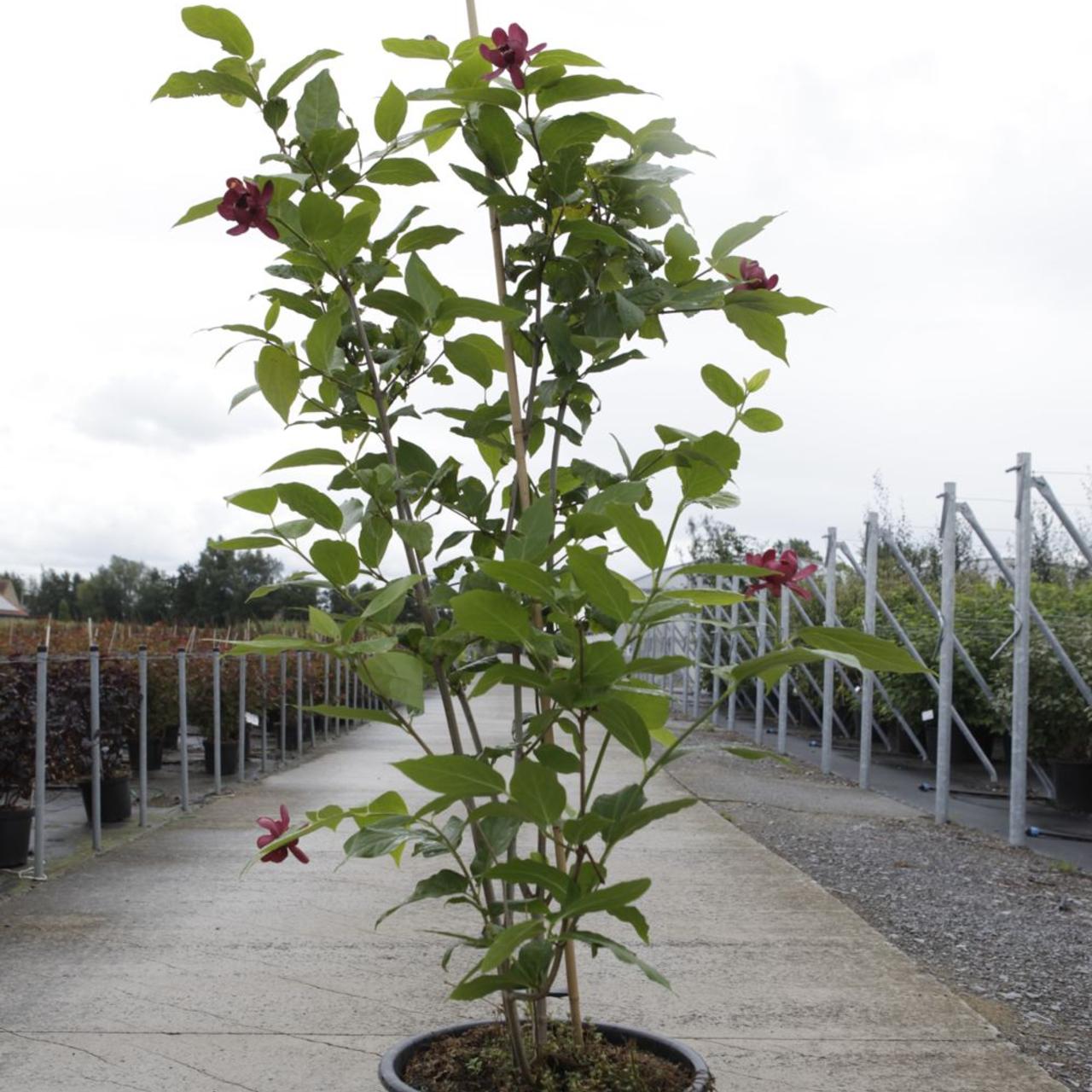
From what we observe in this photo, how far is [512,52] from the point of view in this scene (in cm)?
165

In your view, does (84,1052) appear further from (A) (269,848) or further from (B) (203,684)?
(B) (203,684)

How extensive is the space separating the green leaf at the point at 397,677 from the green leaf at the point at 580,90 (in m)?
0.76

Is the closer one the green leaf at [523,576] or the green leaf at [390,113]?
the green leaf at [523,576]

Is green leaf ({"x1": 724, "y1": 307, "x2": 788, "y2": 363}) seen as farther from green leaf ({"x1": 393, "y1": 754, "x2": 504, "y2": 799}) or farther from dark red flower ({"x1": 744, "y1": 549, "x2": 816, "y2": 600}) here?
green leaf ({"x1": 393, "y1": 754, "x2": 504, "y2": 799})

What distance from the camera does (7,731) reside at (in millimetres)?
5992

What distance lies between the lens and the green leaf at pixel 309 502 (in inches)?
66.7

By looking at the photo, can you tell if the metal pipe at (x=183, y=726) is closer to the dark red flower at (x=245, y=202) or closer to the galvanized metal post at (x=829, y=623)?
the galvanized metal post at (x=829, y=623)

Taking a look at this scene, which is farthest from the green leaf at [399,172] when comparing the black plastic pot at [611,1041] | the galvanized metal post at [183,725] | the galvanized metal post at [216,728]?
the galvanized metal post at [183,725]

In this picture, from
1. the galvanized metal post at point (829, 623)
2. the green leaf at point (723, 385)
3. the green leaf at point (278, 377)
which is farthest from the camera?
the galvanized metal post at point (829, 623)


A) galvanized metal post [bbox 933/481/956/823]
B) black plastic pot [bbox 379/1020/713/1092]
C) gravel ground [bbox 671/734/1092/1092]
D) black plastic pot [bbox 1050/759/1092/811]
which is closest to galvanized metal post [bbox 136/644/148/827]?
gravel ground [bbox 671/734/1092/1092]

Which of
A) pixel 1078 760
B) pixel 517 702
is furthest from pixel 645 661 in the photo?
pixel 1078 760

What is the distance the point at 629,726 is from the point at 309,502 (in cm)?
54

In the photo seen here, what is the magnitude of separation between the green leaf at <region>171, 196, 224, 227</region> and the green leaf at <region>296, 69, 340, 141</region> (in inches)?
6.2

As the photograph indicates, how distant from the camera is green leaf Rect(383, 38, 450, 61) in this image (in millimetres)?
1788
